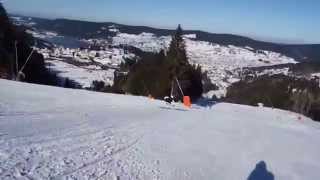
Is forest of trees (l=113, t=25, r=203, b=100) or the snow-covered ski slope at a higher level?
the snow-covered ski slope

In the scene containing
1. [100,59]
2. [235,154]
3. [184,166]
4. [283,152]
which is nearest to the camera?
[184,166]

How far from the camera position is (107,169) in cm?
955

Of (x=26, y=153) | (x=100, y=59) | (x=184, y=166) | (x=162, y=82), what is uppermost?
(x=26, y=153)

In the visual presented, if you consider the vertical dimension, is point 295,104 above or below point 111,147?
below

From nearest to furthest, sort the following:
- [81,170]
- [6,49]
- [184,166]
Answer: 1. [81,170]
2. [184,166]
3. [6,49]

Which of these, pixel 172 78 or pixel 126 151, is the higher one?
pixel 126 151

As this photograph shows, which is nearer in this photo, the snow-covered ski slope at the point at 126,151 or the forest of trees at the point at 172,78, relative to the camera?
the snow-covered ski slope at the point at 126,151

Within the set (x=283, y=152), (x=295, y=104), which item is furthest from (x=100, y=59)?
(x=283, y=152)

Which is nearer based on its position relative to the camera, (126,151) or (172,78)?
(126,151)

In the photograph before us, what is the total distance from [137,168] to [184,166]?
1.82 m

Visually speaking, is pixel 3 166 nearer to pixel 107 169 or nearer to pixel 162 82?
pixel 107 169

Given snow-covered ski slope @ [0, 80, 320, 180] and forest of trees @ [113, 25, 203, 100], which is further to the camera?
forest of trees @ [113, 25, 203, 100]

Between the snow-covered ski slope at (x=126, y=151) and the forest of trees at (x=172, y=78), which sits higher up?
the snow-covered ski slope at (x=126, y=151)

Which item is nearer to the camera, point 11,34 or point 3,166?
point 3,166
